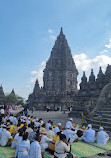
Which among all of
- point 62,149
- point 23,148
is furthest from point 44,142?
point 62,149

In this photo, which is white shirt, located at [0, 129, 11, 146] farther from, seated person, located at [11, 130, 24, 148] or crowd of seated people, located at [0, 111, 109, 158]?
seated person, located at [11, 130, 24, 148]

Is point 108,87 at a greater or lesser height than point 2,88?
lesser

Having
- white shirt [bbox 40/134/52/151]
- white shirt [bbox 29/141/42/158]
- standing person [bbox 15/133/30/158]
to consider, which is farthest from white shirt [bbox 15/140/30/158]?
white shirt [bbox 40/134/52/151]

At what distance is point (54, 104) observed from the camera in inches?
1571

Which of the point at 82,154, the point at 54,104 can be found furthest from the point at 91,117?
the point at 54,104

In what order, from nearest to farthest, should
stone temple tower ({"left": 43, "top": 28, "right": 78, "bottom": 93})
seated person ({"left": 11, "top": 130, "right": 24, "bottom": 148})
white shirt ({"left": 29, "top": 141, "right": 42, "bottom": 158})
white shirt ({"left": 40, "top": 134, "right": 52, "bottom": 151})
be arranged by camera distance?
white shirt ({"left": 29, "top": 141, "right": 42, "bottom": 158}) → white shirt ({"left": 40, "top": 134, "right": 52, "bottom": 151}) → seated person ({"left": 11, "top": 130, "right": 24, "bottom": 148}) → stone temple tower ({"left": 43, "top": 28, "right": 78, "bottom": 93})

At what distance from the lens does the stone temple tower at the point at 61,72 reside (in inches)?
2122

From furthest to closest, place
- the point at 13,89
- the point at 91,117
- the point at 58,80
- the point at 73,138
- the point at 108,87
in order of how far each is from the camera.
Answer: the point at 13,89, the point at 58,80, the point at 108,87, the point at 91,117, the point at 73,138

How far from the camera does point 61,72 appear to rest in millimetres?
54781

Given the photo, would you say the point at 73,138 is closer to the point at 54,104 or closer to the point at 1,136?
the point at 1,136

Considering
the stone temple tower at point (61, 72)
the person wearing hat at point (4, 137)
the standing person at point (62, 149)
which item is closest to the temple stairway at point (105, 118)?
the standing person at point (62, 149)

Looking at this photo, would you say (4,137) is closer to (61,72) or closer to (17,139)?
(17,139)

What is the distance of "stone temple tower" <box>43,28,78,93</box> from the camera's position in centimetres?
5391

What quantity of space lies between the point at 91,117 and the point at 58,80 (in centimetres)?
4096
